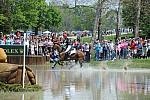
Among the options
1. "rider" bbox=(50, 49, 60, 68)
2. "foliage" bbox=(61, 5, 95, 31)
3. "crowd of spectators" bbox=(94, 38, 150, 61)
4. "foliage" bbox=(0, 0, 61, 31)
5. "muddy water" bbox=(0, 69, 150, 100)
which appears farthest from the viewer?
"foliage" bbox=(61, 5, 95, 31)

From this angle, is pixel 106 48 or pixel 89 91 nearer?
pixel 89 91

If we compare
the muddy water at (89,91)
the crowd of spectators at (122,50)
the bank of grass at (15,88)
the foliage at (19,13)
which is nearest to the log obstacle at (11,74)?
the bank of grass at (15,88)

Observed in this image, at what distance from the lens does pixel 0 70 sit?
17562 millimetres

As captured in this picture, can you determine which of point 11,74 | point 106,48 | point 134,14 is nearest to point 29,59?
point 106,48

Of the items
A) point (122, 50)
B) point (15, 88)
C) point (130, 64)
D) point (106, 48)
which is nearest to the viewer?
point (15, 88)

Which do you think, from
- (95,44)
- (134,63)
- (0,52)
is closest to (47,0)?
(95,44)

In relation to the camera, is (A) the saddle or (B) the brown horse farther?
(A) the saddle

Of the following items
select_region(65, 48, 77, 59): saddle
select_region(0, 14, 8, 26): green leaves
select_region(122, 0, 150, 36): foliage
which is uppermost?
select_region(122, 0, 150, 36): foliage

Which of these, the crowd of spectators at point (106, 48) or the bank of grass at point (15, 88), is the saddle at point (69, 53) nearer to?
the crowd of spectators at point (106, 48)

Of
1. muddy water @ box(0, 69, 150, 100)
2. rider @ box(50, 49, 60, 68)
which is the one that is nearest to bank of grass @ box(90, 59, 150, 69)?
rider @ box(50, 49, 60, 68)

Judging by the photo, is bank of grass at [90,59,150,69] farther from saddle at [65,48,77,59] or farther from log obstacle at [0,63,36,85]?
log obstacle at [0,63,36,85]

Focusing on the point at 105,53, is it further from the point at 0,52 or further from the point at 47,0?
the point at 47,0

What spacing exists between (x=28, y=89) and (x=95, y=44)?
81.8 feet

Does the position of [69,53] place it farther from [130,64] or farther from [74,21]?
[74,21]
